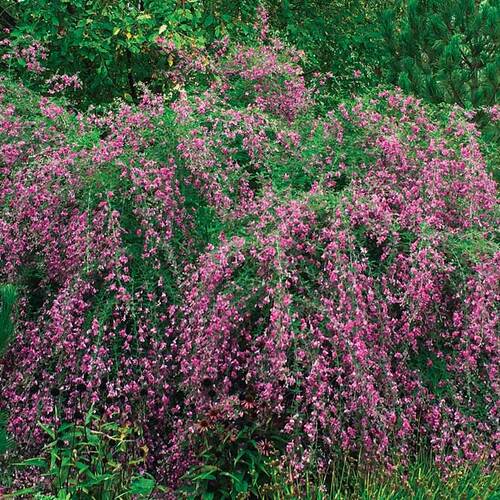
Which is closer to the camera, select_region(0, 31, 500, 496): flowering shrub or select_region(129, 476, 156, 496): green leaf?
select_region(129, 476, 156, 496): green leaf

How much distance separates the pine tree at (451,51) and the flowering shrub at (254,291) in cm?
228

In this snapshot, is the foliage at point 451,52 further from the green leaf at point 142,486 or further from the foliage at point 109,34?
the green leaf at point 142,486

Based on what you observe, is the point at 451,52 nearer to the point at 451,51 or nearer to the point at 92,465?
the point at 451,51

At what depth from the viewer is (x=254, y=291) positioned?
3.76m

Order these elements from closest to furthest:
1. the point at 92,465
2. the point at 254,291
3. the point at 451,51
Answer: the point at 92,465 < the point at 254,291 < the point at 451,51

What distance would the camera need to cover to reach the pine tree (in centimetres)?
693

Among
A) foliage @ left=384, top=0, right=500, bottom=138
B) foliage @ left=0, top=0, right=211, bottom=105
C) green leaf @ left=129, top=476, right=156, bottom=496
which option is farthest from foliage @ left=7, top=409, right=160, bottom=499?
foliage @ left=384, top=0, right=500, bottom=138

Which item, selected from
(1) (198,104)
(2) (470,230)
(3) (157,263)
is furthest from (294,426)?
(1) (198,104)

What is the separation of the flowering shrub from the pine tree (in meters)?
2.28

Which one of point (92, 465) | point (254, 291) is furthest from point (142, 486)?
point (254, 291)

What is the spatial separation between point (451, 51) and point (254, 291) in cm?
405

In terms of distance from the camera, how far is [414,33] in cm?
735

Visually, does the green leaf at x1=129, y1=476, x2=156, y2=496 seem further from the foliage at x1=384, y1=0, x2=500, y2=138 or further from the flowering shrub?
the foliage at x1=384, y1=0, x2=500, y2=138

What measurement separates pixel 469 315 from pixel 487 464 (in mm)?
717
